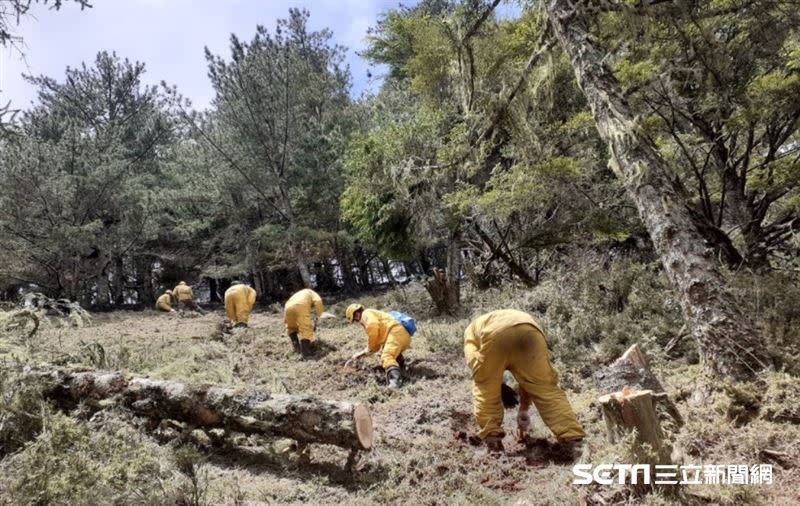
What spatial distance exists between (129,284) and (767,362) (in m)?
25.5

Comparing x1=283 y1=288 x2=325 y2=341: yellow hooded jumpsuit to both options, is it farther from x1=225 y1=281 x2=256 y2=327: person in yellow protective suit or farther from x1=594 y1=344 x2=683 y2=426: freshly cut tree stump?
x1=594 y1=344 x2=683 y2=426: freshly cut tree stump

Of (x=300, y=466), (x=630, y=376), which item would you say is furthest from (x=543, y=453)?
(x=300, y=466)

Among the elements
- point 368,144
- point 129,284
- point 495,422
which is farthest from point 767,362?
point 129,284

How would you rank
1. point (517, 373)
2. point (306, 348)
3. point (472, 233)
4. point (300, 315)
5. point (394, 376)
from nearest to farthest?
point (517, 373) → point (394, 376) → point (306, 348) → point (300, 315) → point (472, 233)

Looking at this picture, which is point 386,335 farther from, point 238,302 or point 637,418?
point 238,302

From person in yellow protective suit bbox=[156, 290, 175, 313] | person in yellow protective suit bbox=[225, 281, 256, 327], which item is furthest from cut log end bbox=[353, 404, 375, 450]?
person in yellow protective suit bbox=[156, 290, 175, 313]

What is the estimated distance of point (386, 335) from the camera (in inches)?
274

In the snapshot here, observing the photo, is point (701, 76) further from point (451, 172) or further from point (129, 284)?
point (129, 284)

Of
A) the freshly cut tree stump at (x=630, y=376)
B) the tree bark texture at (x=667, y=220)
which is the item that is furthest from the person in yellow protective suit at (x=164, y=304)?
the freshly cut tree stump at (x=630, y=376)

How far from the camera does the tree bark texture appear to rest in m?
4.05

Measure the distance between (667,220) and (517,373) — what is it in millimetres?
2082

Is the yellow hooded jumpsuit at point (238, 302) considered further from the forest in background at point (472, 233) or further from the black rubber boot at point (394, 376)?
the black rubber boot at point (394, 376)

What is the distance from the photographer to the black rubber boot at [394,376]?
6328mm

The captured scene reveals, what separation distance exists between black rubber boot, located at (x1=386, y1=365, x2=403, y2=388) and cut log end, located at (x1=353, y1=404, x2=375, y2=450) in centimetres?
220
